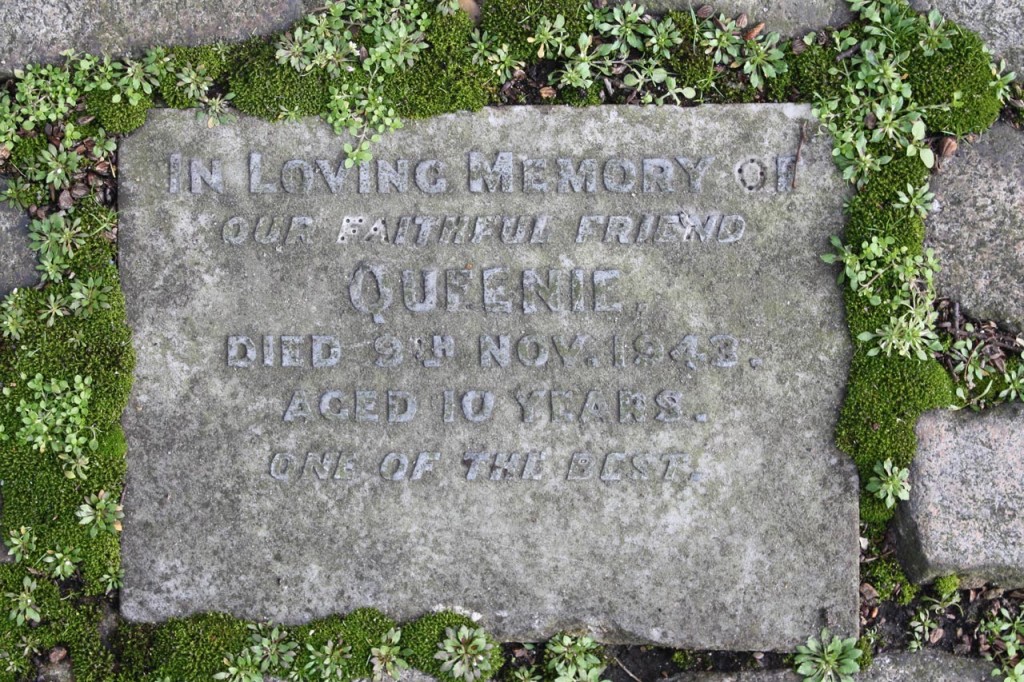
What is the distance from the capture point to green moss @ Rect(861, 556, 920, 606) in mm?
2314

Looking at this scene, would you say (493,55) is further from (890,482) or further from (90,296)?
(890,482)

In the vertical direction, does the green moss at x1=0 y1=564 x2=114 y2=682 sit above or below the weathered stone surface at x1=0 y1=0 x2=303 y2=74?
below

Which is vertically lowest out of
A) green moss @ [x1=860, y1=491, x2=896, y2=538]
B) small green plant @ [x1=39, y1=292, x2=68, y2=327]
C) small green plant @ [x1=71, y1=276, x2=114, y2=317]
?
green moss @ [x1=860, y1=491, x2=896, y2=538]

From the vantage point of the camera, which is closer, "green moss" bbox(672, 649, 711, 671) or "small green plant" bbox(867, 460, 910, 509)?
"small green plant" bbox(867, 460, 910, 509)

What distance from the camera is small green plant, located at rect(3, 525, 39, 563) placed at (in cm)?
228

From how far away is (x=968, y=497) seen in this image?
2.26 m

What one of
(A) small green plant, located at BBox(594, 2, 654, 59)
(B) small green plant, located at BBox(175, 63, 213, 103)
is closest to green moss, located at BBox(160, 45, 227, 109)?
(B) small green plant, located at BBox(175, 63, 213, 103)

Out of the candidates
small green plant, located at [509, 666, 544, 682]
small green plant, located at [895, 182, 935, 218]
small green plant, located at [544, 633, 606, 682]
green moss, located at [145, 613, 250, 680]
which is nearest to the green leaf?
small green plant, located at [895, 182, 935, 218]

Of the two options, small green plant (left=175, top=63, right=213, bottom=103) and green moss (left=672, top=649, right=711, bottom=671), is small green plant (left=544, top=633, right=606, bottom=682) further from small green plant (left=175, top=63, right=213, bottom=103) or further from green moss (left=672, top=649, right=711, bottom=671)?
small green plant (left=175, top=63, right=213, bottom=103)

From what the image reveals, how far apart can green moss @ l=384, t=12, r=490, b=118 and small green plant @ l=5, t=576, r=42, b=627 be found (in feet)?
6.12

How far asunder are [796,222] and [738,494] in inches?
33.8

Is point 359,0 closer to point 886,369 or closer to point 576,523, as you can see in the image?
point 576,523

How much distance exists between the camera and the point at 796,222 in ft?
7.43

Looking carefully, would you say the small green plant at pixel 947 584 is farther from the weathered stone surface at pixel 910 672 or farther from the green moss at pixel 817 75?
the green moss at pixel 817 75
